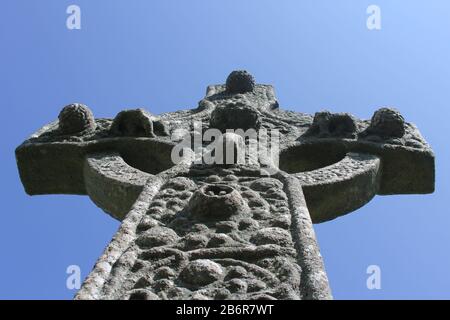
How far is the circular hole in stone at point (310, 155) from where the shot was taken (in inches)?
264

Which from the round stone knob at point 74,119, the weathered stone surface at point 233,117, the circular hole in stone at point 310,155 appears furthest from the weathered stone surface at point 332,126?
the round stone knob at point 74,119

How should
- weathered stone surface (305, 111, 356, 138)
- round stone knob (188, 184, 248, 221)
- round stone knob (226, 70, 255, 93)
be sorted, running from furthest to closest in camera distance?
round stone knob (226, 70, 255, 93) → weathered stone surface (305, 111, 356, 138) → round stone knob (188, 184, 248, 221)

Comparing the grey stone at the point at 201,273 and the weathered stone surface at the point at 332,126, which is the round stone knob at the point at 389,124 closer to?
the weathered stone surface at the point at 332,126

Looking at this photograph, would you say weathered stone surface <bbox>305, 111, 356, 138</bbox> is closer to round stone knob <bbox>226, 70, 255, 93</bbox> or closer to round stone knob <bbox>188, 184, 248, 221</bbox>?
round stone knob <bbox>226, 70, 255, 93</bbox>

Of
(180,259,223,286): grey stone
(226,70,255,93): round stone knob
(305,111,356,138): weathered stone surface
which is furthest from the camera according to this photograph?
(226,70,255,93): round stone knob

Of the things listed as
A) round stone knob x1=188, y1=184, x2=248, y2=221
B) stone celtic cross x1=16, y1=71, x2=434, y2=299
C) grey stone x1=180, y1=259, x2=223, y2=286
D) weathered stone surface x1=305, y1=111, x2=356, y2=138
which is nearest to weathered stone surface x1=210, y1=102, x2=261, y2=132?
stone celtic cross x1=16, y1=71, x2=434, y2=299

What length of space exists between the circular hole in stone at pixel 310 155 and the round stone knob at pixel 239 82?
2.10m

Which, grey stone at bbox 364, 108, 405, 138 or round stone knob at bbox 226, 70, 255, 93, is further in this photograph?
round stone knob at bbox 226, 70, 255, 93

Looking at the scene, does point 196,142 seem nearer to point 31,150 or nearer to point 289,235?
point 31,150

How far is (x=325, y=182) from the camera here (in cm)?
559

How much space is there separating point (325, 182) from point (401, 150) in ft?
4.14

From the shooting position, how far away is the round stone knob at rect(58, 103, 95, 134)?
6922 millimetres
